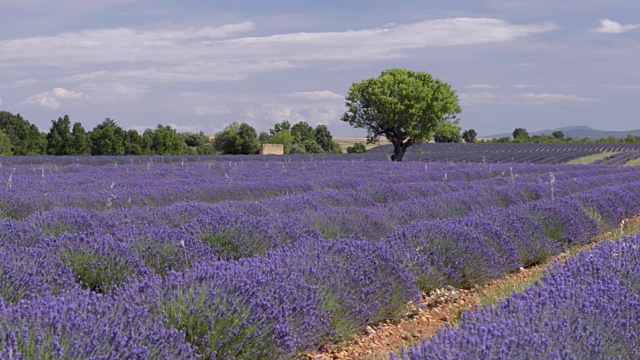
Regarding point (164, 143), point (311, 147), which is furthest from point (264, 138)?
point (164, 143)

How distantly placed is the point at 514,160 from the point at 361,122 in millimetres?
8218

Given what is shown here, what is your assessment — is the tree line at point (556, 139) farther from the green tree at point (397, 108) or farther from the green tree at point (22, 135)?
the green tree at point (22, 135)

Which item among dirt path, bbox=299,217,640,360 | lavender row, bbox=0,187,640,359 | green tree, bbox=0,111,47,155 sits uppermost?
green tree, bbox=0,111,47,155

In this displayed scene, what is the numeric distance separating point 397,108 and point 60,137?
21.9m

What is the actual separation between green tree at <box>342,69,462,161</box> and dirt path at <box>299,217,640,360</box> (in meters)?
25.8

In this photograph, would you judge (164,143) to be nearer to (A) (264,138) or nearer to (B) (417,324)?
(A) (264,138)

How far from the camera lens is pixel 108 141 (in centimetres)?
4081

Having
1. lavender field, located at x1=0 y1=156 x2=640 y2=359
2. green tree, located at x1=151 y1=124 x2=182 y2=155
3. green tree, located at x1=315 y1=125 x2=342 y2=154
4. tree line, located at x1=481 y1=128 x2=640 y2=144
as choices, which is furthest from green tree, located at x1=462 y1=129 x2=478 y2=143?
lavender field, located at x1=0 y1=156 x2=640 y2=359

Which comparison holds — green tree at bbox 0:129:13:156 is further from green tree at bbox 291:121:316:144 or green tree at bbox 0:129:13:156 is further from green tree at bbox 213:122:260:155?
green tree at bbox 291:121:316:144

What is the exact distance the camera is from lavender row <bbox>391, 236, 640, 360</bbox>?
2.31m

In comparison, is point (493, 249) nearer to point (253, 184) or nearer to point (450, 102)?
point (253, 184)

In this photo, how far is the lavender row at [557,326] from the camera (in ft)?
7.57

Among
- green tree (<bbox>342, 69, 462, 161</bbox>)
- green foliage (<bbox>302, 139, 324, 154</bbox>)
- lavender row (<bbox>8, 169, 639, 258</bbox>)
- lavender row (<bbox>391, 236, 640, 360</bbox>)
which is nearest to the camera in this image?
lavender row (<bbox>391, 236, 640, 360</bbox>)

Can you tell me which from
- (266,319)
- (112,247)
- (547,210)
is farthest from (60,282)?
(547,210)
